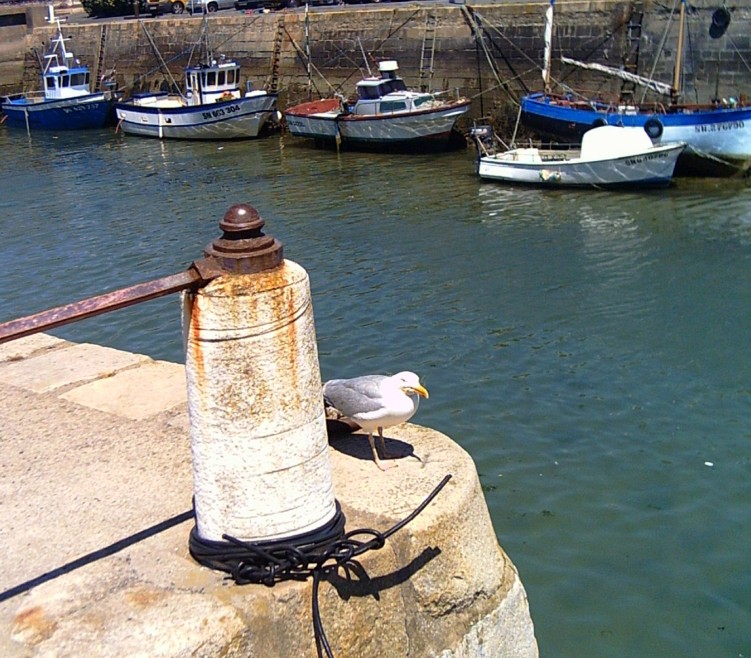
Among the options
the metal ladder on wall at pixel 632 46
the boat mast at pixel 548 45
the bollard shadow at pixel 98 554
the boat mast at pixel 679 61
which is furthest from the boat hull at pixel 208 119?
the bollard shadow at pixel 98 554

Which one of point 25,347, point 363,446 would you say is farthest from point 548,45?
point 363,446

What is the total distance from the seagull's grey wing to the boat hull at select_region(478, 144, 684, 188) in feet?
54.4

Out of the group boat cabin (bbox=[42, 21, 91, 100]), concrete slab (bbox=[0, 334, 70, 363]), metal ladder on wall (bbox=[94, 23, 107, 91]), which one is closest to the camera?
concrete slab (bbox=[0, 334, 70, 363])

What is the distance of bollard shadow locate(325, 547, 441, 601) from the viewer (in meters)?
3.67

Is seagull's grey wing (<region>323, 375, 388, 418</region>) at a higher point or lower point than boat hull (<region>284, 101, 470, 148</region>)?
higher

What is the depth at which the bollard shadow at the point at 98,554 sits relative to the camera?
12.0 feet

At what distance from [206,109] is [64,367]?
980 inches

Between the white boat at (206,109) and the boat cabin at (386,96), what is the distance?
4424 millimetres

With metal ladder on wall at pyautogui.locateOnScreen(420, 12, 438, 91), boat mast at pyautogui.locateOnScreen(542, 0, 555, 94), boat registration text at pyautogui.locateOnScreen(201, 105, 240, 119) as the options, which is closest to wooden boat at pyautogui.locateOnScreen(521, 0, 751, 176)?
A: boat mast at pyautogui.locateOnScreen(542, 0, 555, 94)

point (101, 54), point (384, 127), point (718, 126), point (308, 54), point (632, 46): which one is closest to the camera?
point (718, 126)

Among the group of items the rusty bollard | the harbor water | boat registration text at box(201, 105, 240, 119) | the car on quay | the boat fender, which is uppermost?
the car on quay

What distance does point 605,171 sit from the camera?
2039 centimetres

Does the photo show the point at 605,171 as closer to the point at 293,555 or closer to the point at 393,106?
the point at 393,106

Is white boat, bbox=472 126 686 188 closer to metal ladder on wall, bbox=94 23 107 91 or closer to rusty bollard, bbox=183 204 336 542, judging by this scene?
rusty bollard, bbox=183 204 336 542
